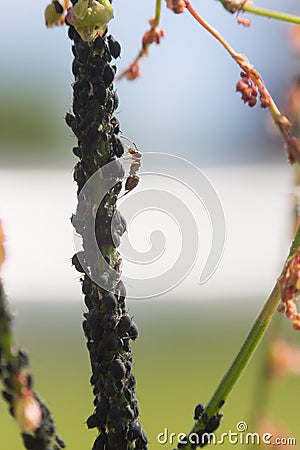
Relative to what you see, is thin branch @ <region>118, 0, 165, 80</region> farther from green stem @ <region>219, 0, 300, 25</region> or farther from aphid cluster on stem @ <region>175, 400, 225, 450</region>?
aphid cluster on stem @ <region>175, 400, 225, 450</region>

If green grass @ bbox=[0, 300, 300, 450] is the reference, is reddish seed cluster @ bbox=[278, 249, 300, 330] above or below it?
below

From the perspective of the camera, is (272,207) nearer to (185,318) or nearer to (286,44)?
(185,318)

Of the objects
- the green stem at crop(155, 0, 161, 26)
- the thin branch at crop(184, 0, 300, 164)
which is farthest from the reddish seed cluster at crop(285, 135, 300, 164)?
Result: the green stem at crop(155, 0, 161, 26)

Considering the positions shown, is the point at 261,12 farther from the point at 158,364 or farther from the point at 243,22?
the point at 158,364

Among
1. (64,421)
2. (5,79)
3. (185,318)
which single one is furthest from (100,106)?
(5,79)

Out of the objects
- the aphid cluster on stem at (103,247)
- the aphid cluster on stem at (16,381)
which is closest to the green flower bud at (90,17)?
the aphid cluster on stem at (103,247)

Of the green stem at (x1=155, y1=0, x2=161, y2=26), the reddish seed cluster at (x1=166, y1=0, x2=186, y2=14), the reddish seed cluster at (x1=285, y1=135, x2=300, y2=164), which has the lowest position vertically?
the reddish seed cluster at (x1=285, y1=135, x2=300, y2=164)
